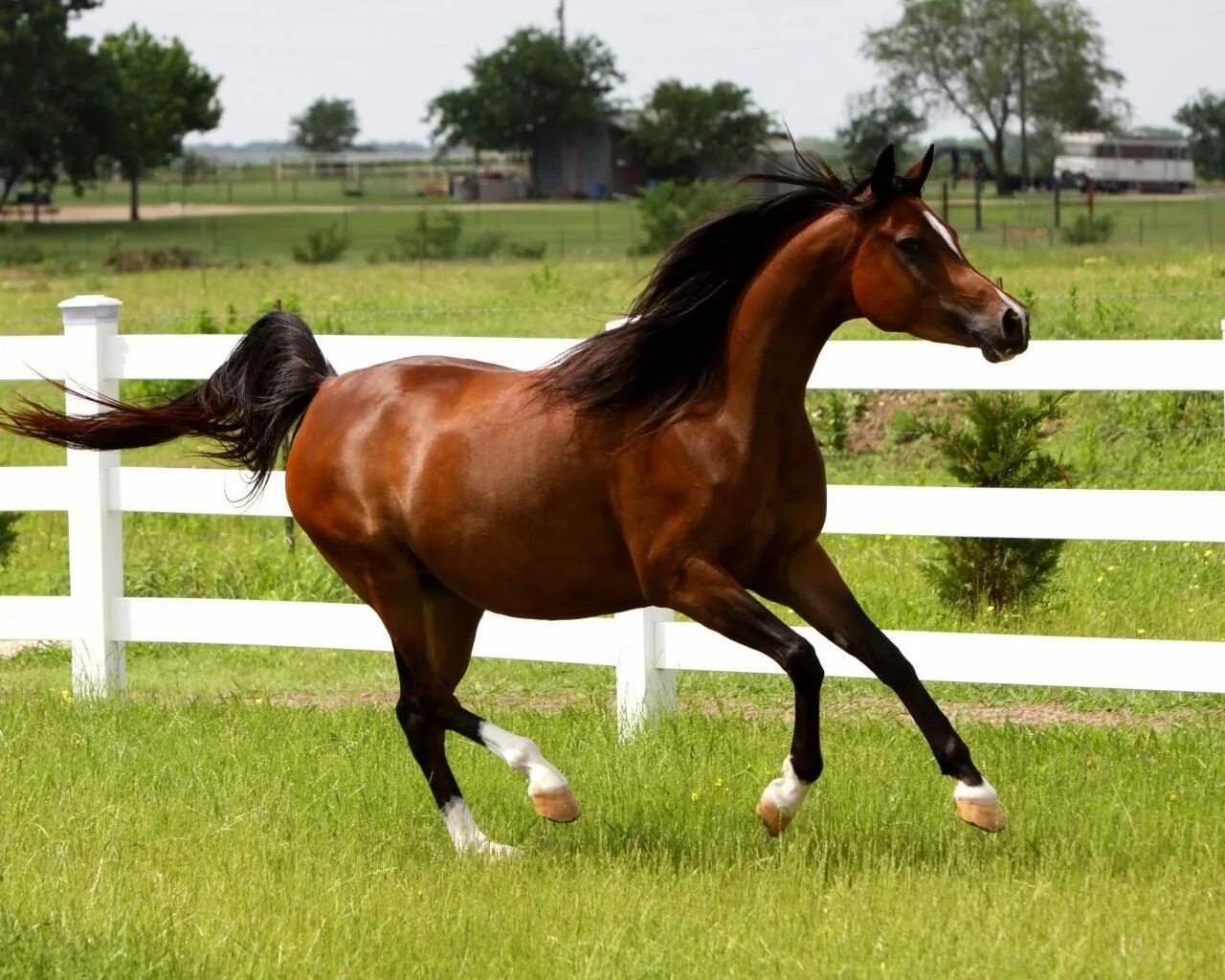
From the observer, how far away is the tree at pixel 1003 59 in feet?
308

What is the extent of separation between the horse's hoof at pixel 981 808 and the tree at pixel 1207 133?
92.4m

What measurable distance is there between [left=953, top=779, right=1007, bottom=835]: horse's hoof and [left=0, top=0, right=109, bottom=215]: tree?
223ft

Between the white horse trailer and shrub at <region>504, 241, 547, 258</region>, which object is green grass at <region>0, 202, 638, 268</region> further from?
the white horse trailer

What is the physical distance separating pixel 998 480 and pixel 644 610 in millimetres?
2418

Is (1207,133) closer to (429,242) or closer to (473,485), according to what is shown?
(429,242)

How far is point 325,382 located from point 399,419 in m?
0.50

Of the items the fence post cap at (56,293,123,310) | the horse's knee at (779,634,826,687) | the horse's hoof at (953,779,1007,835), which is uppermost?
the fence post cap at (56,293,123,310)

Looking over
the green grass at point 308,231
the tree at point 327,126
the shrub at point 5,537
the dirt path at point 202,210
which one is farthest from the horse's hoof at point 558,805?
the tree at point 327,126

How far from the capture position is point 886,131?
85.6m

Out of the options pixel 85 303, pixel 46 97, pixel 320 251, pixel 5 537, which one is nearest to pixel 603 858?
pixel 85 303

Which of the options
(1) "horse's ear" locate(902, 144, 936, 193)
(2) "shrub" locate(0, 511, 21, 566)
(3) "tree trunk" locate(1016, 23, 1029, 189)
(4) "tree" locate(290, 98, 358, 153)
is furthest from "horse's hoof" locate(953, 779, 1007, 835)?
(4) "tree" locate(290, 98, 358, 153)

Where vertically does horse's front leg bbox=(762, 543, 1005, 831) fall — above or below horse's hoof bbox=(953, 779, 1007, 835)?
above

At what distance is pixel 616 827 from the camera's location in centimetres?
566

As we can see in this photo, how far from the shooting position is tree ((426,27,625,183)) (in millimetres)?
94625
